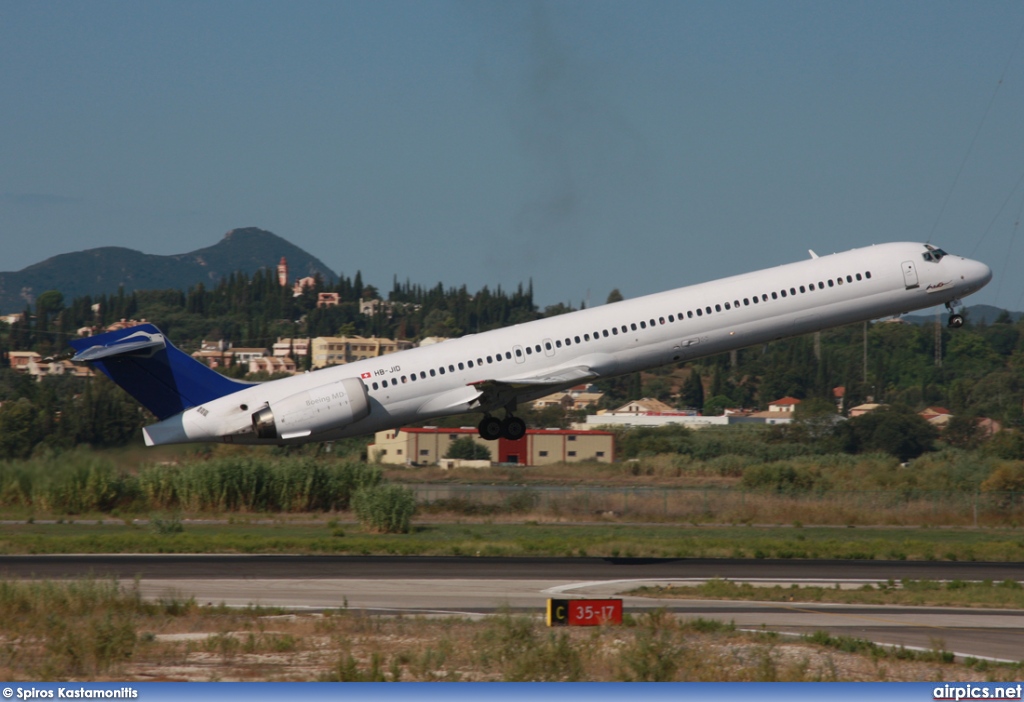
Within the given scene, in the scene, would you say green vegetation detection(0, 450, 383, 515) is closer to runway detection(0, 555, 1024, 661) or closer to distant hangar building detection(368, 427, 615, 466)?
runway detection(0, 555, 1024, 661)

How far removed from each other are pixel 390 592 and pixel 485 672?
37.0 ft

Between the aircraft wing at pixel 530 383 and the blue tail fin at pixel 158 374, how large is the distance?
8.04m

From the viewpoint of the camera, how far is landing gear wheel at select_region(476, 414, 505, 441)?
40159 mm

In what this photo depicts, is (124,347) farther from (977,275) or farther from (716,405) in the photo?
(716,405)

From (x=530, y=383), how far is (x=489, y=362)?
155 centimetres

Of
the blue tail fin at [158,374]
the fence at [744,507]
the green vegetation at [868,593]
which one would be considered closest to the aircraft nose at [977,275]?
the green vegetation at [868,593]

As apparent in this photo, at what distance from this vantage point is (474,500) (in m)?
57.3

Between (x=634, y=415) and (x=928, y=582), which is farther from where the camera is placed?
(x=634, y=415)

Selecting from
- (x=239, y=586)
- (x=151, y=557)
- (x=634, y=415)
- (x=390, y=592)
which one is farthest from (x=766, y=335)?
(x=634, y=415)

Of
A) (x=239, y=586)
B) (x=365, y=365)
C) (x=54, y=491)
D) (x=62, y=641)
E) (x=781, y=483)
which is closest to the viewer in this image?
(x=62, y=641)

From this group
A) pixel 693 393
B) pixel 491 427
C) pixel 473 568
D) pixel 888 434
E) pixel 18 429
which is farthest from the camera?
pixel 693 393

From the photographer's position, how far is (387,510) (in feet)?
161

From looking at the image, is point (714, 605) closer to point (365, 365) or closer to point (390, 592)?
point (390, 592)

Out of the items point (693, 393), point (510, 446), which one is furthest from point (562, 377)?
point (693, 393)
